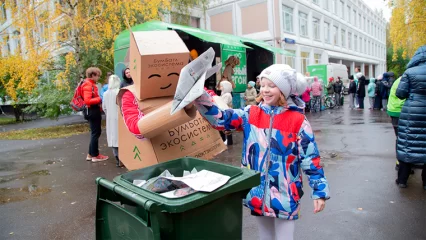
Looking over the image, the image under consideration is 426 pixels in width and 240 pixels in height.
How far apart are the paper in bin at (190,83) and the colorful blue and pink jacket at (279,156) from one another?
11.2 inches

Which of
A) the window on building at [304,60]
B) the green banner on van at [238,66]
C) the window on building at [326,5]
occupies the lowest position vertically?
the green banner on van at [238,66]

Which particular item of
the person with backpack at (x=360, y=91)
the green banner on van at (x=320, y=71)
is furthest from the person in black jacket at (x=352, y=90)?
the green banner on van at (x=320, y=71)

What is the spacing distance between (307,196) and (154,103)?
294cm

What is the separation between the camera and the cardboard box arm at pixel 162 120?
6.79 ft

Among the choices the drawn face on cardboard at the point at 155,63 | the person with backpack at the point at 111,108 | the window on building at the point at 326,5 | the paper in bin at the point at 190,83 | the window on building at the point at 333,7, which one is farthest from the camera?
the window on building at the point at 333,7

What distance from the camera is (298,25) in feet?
87.0

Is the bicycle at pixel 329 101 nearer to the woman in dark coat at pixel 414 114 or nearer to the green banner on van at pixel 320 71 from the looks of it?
the green banner on van at pixel 320 71

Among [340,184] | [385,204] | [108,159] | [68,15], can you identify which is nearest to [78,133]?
[68,15]

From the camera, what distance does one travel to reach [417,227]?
141 inches

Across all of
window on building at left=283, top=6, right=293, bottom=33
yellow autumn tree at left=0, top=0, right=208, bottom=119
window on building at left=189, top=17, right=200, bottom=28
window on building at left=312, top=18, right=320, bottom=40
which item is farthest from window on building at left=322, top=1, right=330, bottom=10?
yellow autumn tree at left=0, top=0, right=208, bottom=119

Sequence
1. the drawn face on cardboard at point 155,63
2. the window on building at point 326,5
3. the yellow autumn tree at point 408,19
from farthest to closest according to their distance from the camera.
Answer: the window on building at point 326,5
the yellow autumn tree at point 408,19
the drawn face on cardboard at point 155,63

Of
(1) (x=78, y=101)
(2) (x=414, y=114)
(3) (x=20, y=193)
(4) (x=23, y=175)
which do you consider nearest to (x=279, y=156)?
(2) (x=414, y=114)

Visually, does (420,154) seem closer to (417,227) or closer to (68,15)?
(417,227)

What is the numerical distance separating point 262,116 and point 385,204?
9.42 feet
